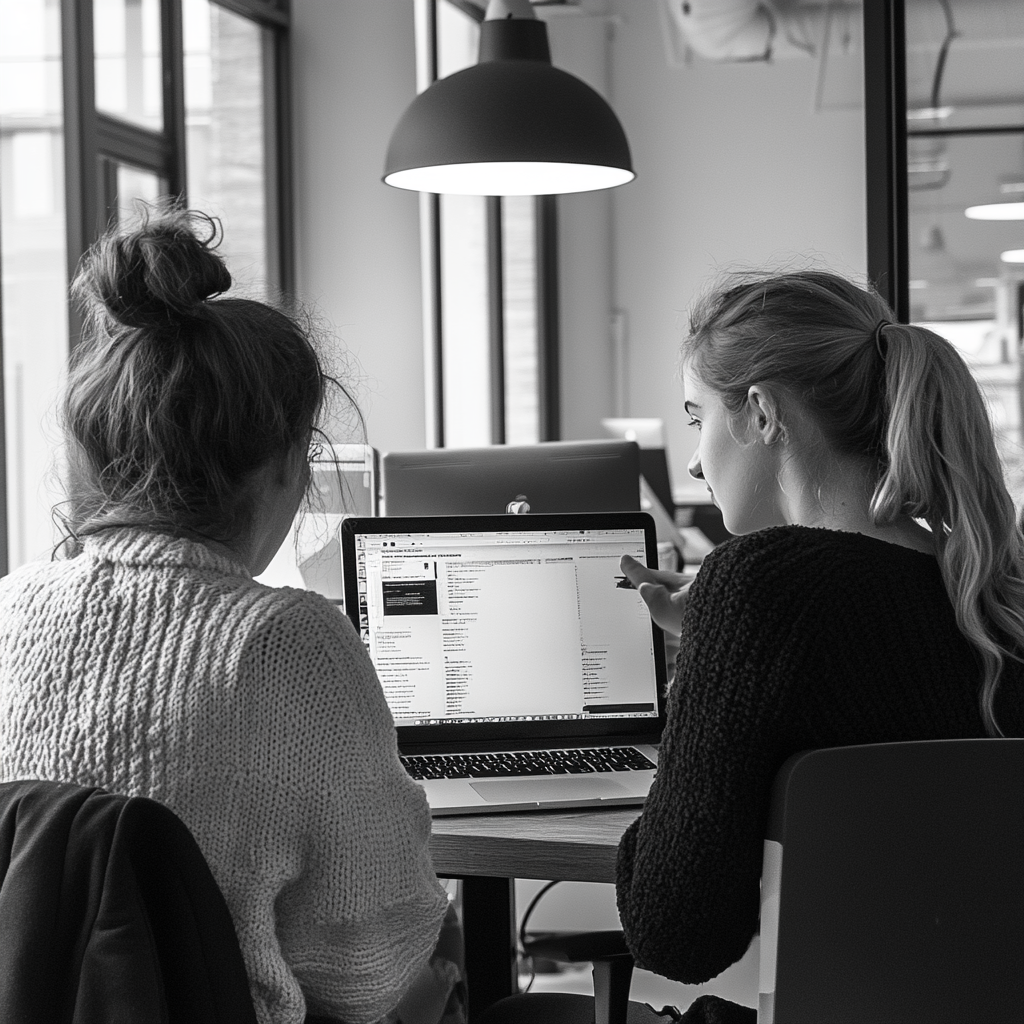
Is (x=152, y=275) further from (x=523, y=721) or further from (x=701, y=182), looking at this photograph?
(x=701, y=182)

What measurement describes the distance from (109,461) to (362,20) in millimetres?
3716

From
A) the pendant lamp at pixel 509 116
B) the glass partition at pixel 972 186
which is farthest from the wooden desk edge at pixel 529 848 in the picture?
the pendant lamp at pixel 509 116

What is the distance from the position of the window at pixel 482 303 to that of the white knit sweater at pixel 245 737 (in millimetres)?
3652

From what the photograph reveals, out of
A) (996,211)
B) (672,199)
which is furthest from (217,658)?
(672,199)

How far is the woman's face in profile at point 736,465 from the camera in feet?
4.49

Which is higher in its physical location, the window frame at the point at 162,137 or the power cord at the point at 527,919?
the window frame at the point at 162,137

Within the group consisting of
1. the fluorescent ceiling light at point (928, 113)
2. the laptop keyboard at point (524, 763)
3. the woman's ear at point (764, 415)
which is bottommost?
the laptop keyboard at point (524, 763)

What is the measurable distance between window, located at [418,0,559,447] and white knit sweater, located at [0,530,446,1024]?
3652 millimetres

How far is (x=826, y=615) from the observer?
1100 millimetres

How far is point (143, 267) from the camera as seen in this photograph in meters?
1.05

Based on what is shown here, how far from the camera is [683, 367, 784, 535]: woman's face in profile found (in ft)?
4.49

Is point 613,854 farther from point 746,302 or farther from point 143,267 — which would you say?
point 143,267

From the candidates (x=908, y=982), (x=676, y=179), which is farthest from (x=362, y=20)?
(x=908, y=982)

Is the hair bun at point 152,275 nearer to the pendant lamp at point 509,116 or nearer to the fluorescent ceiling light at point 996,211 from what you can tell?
the pendant lamp at point 509,116
